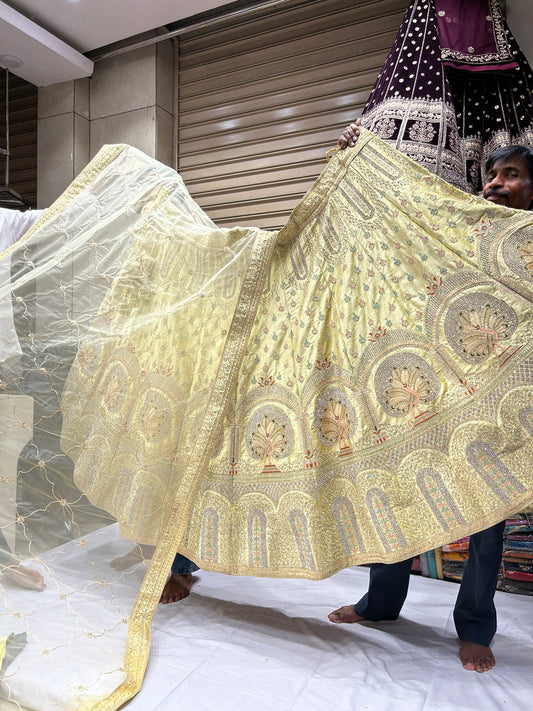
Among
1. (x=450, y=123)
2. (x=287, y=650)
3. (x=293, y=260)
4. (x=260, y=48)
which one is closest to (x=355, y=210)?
(x=293, y=260)

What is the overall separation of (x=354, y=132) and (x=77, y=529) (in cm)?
142

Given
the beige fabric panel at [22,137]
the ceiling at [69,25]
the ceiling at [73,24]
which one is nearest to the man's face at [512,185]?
the ceiling at [73,24]

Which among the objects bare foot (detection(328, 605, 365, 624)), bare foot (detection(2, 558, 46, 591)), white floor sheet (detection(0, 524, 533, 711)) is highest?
bare foot (detection(2, 558, 46, 591))

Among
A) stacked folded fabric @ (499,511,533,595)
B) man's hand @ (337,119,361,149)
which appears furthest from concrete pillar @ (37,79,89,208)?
stacked folded fabric @ (499,511,533,595)

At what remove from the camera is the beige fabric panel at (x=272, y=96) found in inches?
116

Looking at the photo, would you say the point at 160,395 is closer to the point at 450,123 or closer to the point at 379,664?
the point at 379,664

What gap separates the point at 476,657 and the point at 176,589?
1003 mm

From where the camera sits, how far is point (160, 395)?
1.65 meters

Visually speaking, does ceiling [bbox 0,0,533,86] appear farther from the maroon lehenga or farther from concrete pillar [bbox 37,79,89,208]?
the maroon lehenga

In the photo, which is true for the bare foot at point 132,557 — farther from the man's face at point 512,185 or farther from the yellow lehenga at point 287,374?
the man's face at point 512,185

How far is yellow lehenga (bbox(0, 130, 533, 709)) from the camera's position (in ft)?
4.57

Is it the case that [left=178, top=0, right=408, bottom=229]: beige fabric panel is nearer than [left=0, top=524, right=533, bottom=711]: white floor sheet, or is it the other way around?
[left=0, top=524, right=533, bottom=711]: white floor sheet

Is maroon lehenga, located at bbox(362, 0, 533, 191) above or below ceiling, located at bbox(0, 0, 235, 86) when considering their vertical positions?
below

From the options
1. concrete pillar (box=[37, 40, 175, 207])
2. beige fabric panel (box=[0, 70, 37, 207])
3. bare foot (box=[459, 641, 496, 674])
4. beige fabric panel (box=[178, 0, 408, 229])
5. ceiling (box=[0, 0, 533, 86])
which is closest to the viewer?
bare foot (box=[459, 641, 496, 674])
